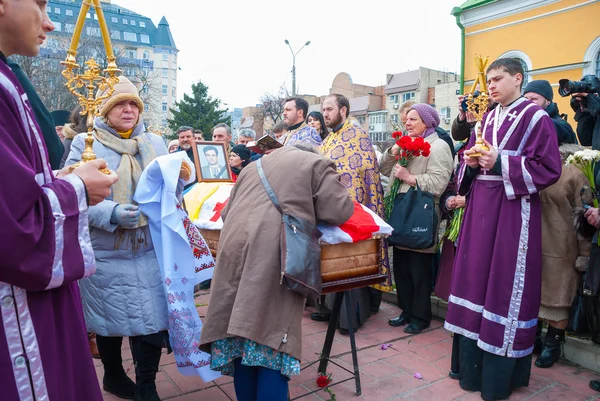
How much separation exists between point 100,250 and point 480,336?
8.56 ft

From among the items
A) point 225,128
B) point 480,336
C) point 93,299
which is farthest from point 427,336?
point 225,128

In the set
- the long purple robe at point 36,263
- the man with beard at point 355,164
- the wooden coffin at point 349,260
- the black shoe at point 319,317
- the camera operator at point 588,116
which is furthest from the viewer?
the black shoe at point 319,317

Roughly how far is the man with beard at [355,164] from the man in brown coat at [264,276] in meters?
2.04

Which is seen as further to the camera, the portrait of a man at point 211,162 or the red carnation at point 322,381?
the portrait of a man at point 211,162

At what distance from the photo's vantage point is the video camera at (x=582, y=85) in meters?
3.44

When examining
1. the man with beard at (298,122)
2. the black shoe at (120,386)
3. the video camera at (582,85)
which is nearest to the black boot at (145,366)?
→ the black shoe at (120,386)

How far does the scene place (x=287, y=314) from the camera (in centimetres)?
235

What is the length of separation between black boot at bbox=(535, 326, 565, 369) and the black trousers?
1.08m

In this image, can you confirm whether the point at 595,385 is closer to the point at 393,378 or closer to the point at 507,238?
the point at 507,238

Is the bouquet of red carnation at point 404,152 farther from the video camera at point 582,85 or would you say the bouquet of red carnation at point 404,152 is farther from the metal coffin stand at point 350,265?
the metal coffin stand at point 350,265

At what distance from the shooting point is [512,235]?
10.2 ft

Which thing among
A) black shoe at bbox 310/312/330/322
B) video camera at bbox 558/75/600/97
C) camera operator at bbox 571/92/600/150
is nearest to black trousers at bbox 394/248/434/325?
black shoe at bbox 310/312/330/322

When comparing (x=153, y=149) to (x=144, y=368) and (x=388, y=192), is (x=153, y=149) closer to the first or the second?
(x=144, y=368)

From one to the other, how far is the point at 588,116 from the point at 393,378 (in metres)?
2.67
